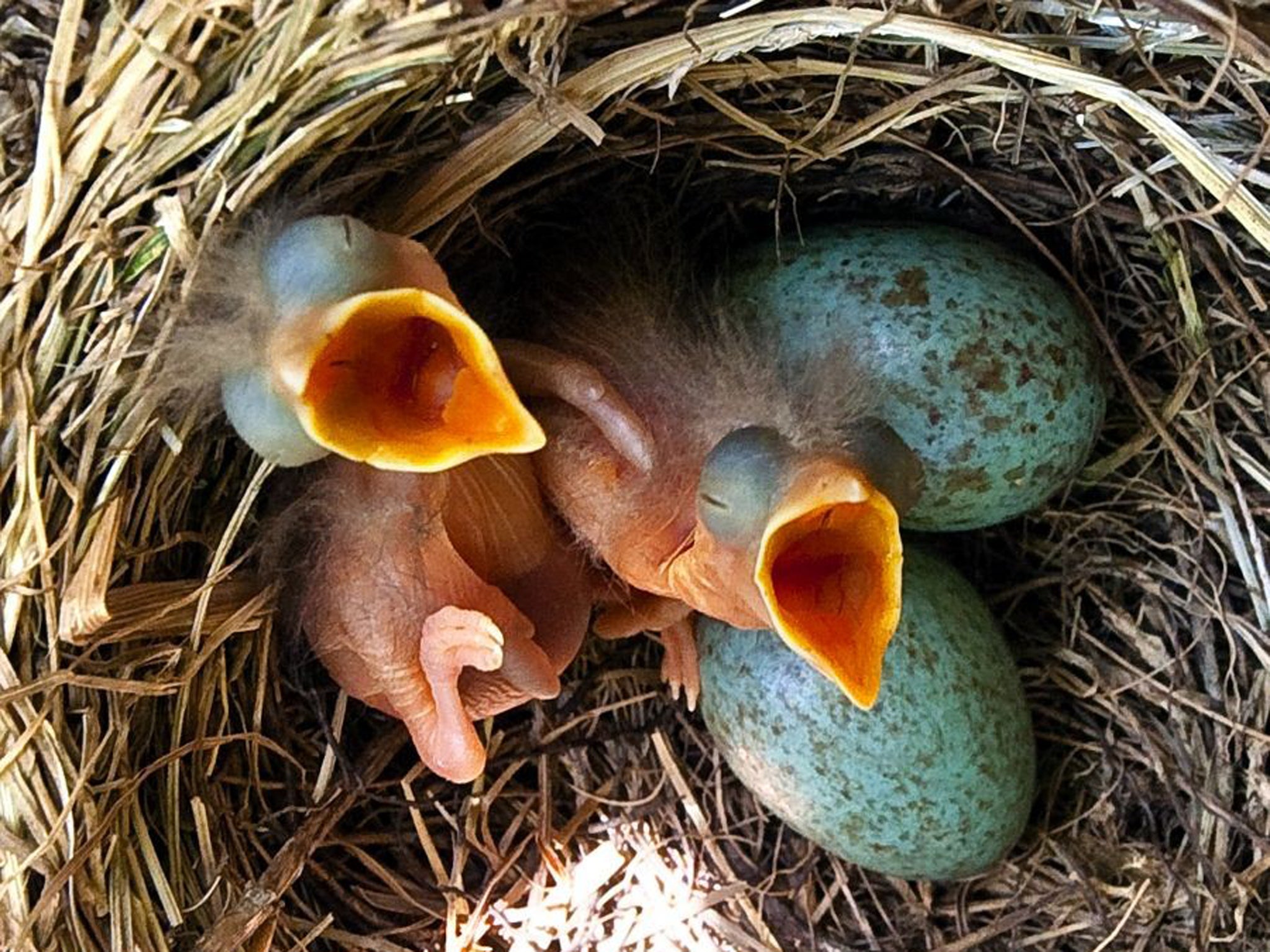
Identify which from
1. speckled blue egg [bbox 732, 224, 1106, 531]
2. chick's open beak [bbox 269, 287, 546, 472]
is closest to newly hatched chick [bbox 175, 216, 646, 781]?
chick's open beak [bbox 269, 287, 546, 472]

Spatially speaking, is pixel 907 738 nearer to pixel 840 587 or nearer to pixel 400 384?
pixel 840 587

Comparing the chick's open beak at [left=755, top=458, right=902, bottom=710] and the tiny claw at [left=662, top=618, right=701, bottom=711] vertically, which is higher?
the chick's open beak at [left=755, top=458, right=902, bottom=710]

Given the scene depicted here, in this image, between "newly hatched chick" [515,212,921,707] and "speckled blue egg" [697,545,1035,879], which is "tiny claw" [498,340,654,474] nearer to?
"newly hatched chick" [515,212,921,707]

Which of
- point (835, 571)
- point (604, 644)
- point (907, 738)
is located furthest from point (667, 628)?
point (835, 571)

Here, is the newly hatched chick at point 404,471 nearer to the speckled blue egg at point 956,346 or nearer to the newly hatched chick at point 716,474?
the newly hatched chick at point 716,474

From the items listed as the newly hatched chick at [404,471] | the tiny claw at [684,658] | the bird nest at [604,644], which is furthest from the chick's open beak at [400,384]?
the tiny claw at [684,658]

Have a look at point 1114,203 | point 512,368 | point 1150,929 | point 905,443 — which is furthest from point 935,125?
point 1150,929

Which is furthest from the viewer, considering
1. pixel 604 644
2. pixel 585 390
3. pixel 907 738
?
pixel 604 644
